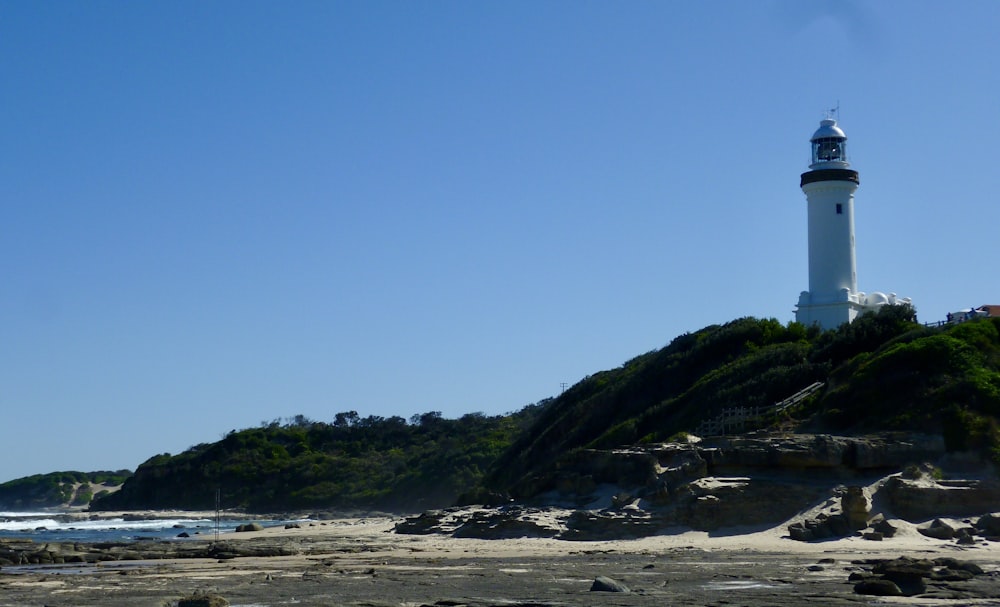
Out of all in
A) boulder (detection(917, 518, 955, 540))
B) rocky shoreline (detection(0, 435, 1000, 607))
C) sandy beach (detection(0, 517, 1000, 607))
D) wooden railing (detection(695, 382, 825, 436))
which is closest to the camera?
sandy beach (detection(0, 517, 1000, 607))

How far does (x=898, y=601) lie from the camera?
56.4 ft

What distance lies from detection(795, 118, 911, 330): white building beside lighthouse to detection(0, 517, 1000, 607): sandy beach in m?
25.4

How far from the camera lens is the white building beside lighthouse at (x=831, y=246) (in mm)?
51812

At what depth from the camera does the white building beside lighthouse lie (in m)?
51.8

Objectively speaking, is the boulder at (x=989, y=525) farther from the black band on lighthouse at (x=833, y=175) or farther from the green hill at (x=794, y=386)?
the black band on lighthouse at (x=833, y=175)

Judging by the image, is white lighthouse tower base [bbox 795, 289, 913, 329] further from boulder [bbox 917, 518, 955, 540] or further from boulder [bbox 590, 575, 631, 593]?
boulder [bbox 590, 575, 631, 593]

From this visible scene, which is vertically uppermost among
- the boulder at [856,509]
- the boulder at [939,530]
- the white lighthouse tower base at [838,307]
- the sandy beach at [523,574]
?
the white lighthouse tower base at [838,307]

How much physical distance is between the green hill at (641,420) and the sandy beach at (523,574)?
7278 millimetres

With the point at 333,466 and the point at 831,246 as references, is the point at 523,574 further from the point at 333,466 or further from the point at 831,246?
the point at 333,466

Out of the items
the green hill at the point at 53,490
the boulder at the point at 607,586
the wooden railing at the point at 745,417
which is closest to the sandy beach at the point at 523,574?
the boulder at the point at 607,586

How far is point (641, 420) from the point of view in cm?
4581

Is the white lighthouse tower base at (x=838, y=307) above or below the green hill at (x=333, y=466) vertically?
above

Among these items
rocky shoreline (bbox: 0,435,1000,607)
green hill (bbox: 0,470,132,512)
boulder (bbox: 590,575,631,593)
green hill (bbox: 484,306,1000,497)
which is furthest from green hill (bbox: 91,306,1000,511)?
green hill (bbox: 0,470,132,512)

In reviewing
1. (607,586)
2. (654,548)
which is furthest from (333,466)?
(607,586)
